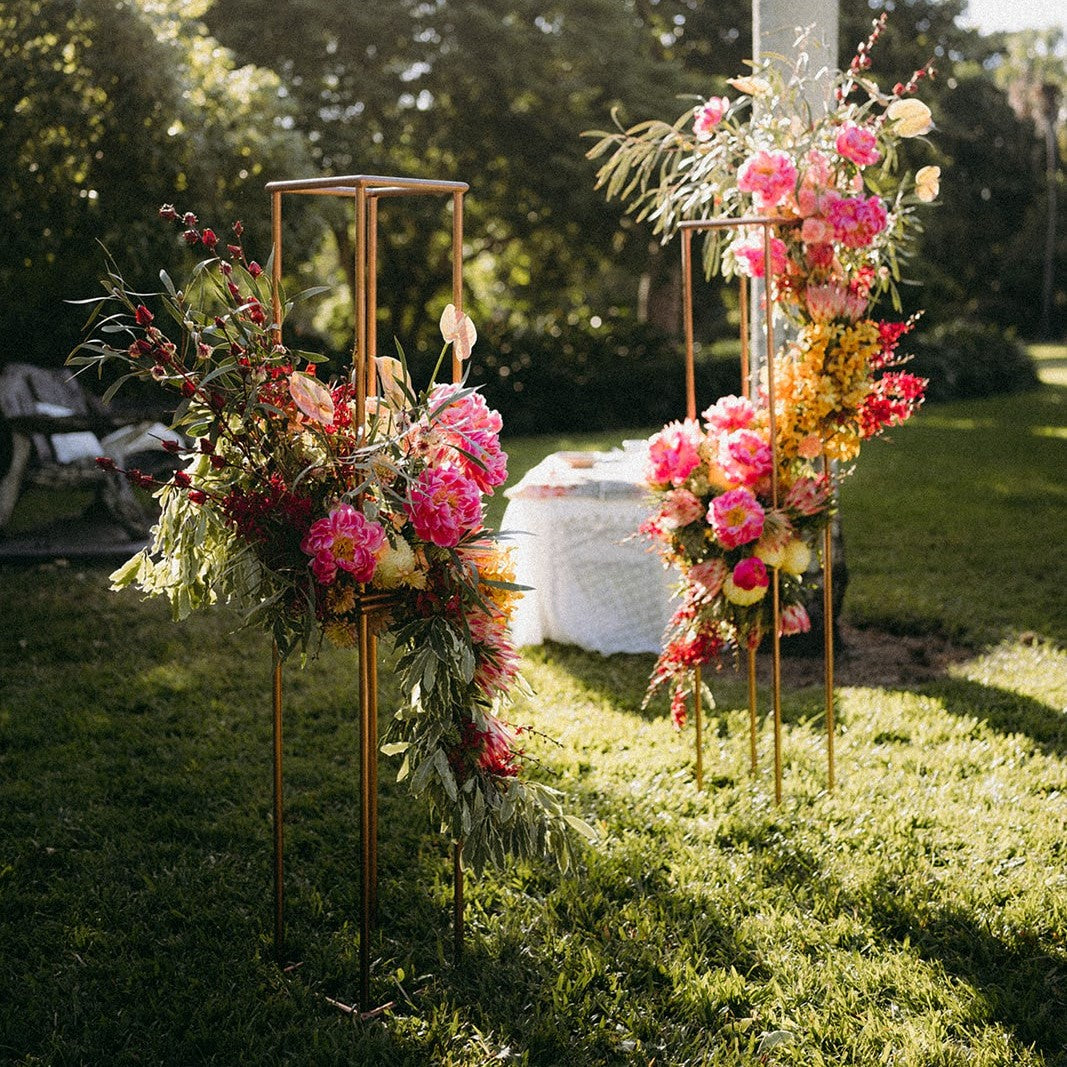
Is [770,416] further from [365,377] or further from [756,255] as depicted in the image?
[365,377]

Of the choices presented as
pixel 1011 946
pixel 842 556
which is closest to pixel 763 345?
pixel 842 556

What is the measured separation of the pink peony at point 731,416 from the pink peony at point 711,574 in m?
0.39

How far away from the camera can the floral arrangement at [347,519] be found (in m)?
2.25

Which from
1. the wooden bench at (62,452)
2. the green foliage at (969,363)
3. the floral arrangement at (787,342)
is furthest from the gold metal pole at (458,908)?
the green foliage at (969,363)

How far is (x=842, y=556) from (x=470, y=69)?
10.7 m

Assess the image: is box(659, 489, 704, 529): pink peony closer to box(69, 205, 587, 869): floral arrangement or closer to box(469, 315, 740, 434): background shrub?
box(69, 205, 587, 869): floral arrangement

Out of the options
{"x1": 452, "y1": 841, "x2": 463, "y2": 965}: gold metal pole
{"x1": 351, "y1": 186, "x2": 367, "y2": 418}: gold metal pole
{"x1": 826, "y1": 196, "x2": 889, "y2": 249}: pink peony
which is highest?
{"x1": 826, "y1": 196, "x2": 889, "y2": 249}: pink peony

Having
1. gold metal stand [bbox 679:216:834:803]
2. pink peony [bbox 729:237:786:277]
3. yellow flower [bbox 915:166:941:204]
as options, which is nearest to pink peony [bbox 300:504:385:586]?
gold metal stand [bbox 679:216:834:803]

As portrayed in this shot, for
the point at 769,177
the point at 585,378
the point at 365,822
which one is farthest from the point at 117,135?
the point at 365,822

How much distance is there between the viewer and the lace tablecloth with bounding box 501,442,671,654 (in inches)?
206

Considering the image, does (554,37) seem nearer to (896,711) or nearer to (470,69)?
(470,69)

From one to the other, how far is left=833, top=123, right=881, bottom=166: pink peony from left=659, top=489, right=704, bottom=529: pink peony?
1.01m

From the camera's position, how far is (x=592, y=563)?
17.6 ft

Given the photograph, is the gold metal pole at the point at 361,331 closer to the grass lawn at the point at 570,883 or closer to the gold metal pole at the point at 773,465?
the grass lawn at the point at 570,883
